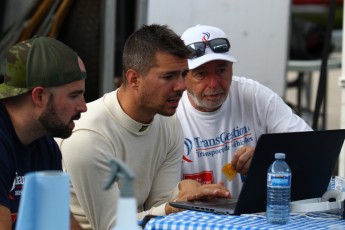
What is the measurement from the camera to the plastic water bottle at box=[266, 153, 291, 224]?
3.41 metres

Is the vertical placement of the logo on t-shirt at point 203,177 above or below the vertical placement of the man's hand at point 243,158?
below

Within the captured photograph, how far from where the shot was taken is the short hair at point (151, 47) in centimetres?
406

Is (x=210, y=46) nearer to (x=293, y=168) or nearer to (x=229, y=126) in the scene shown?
(x=229, y=126)

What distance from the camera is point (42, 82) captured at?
11.1 feet

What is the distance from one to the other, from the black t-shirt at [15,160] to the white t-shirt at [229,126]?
1030 millimetres

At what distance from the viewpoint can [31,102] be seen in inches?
136

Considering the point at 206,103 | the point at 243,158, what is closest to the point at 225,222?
the point at 243,158

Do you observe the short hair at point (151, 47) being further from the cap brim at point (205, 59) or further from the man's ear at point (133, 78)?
the cap brim at point (205, 59)

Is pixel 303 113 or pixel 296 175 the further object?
pixel 303 113

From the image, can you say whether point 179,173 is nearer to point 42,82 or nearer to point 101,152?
point 101,152

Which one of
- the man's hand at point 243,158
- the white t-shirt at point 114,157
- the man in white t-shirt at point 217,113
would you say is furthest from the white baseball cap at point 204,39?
the man's hand at point 243,158

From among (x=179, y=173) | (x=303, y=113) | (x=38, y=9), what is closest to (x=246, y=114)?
(x=179, y=173)

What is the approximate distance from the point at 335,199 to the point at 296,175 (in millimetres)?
230

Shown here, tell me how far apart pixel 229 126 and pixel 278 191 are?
1.24 meters
